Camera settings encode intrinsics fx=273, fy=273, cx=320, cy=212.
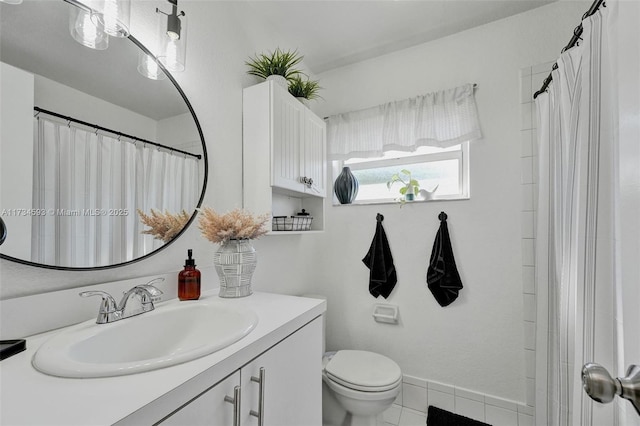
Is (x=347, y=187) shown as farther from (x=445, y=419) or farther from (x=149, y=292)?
(x=445, y=419)

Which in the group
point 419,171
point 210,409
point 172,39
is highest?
point 172,39

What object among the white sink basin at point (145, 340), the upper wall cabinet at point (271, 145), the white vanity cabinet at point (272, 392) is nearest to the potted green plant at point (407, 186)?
the upper wall cabinet at point (271, 145)

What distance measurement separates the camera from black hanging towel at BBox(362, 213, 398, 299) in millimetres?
1912

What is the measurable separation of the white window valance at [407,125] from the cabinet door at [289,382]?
139 centimetres

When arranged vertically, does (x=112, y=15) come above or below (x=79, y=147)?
above

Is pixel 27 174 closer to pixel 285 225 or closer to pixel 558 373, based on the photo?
pixel 285 225

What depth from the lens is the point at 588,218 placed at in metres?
0.72

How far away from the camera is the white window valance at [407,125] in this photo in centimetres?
175

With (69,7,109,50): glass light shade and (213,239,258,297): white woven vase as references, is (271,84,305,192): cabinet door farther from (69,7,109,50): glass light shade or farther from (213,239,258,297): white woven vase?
(69,7,109,50): glass light shade

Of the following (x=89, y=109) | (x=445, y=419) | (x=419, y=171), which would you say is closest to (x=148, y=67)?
(x=89, y=109)

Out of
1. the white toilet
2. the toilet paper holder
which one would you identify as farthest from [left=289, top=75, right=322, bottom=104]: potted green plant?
the white toilet

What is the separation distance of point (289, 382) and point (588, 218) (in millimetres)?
956

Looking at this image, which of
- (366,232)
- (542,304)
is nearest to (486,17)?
(366,232)

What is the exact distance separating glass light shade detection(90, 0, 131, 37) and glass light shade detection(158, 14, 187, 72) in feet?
0.51
